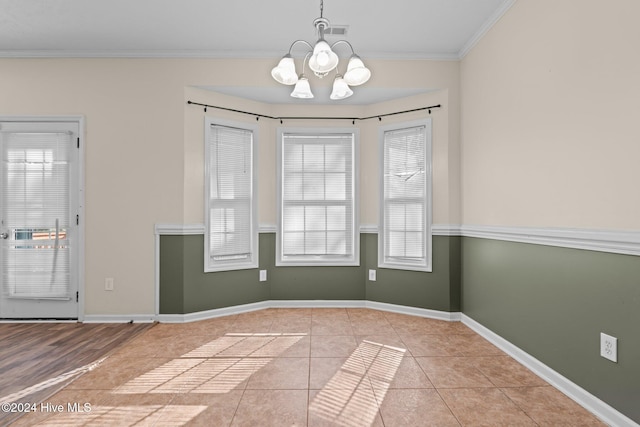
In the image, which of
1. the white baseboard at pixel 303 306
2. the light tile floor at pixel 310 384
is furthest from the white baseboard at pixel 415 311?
the light tile floor at pixel 310 384

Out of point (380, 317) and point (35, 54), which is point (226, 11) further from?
point (380, 317)

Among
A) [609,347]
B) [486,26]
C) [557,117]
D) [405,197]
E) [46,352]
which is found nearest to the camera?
[609,347]

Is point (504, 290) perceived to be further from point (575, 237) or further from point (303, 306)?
point (303, 306)

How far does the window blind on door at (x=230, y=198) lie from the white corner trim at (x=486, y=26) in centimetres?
241

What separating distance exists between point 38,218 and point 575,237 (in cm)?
463

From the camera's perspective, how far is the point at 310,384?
2.34 m

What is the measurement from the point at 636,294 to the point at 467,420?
1.06m

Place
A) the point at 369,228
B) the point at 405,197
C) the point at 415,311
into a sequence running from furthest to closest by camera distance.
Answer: the point at 369,228 → the point at 405,197 → the point at 415,311

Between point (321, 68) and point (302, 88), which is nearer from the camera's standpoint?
point (321, 68)

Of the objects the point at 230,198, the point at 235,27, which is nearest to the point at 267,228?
the point at 230,198

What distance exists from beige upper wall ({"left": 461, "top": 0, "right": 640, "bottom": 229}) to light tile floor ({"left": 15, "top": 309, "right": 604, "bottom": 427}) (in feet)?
3.63

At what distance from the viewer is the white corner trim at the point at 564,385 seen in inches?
74.8

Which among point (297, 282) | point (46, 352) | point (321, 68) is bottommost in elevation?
point (46, 352)

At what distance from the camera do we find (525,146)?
2.68 meters
